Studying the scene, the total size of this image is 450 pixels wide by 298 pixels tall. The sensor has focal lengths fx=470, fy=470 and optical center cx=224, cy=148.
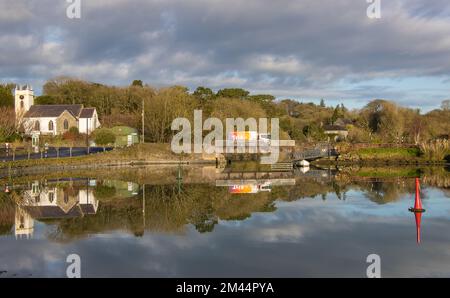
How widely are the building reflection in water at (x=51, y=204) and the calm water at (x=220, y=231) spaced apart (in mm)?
40

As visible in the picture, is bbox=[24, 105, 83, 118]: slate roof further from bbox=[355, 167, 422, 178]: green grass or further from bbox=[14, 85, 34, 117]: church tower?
bbox=[355, 167, 422, 178]: green grass

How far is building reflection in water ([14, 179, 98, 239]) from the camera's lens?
45.7 ft

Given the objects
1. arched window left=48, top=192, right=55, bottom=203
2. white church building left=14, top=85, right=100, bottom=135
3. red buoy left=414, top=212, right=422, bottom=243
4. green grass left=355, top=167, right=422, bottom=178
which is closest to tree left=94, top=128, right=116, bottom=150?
white church building left=14, top=85, right=100, bottom=135

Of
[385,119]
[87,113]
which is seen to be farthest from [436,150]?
[87,113]

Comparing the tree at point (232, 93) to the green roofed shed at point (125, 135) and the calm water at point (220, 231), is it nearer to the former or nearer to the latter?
the green roofed shed at point (125, 135)

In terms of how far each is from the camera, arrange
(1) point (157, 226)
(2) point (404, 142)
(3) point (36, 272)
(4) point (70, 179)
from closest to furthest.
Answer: (3) point (36, 272)
(1) point (157, 226)
(4) point (70, 179)
(2) point (404, 142)

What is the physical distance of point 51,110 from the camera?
60.7 meters

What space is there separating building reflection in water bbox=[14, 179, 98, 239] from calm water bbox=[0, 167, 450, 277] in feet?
0.13

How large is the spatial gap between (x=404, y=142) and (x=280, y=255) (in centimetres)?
4149

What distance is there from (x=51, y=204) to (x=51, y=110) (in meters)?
46.6

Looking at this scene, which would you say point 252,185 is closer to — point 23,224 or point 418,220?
point 418,220

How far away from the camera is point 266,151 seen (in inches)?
1711
